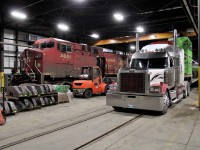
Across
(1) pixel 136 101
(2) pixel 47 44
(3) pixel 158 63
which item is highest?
(2) pixel 47 44

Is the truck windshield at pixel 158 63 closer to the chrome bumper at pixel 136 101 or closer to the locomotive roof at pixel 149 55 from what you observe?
the locomotive roof at pixel 149 55

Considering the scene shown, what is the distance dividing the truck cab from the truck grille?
5269 mm

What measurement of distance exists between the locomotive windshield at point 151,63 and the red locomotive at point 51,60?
653cm

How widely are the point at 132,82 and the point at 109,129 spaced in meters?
2.56

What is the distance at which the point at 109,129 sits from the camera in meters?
5.80

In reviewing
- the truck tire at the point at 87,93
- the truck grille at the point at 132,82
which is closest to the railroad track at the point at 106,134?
the truck grille at the point at 132,82

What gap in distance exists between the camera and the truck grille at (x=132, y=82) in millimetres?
7516

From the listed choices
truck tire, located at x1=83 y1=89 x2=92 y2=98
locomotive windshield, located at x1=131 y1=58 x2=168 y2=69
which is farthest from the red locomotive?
locomotive windshield, located at x1=131 y1=58 x2=168 y2=69

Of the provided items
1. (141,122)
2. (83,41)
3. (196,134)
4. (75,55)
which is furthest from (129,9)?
(196,134)

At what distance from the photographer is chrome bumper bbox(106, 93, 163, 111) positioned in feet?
23.6

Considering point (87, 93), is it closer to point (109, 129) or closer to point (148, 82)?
point (148, 82)

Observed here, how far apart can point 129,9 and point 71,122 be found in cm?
1424

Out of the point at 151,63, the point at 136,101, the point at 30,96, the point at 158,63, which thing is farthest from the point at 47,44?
the point at 136,101

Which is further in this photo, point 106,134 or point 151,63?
point 151,63
